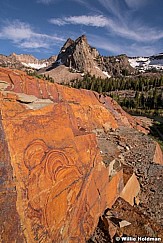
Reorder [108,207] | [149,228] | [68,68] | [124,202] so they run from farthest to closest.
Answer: [68,68], [124,202], [108,207], [149,228]

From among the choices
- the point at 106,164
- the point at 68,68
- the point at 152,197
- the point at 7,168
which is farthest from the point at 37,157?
the point at 68,68

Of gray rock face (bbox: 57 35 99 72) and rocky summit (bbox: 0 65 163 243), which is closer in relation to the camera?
rocky summit (bbox: 0 65 163 243)

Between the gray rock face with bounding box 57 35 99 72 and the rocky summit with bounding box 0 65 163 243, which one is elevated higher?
the gray rock face with bounding box 57 35 99 72

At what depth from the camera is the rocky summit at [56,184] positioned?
373 cm

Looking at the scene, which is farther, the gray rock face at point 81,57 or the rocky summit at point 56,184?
the gray rock face at point 81,57

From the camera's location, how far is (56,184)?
4367 millimetres

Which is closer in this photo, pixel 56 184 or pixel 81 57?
pixel 56 184

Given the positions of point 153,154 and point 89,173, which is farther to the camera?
point 153,154

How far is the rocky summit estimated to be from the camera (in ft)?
12.2

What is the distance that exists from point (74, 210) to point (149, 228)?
7.14 feet

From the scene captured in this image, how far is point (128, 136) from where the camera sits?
43.1 feet

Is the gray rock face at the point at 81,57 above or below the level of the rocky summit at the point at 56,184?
above

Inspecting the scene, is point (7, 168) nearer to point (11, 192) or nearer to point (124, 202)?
point (11, 192)

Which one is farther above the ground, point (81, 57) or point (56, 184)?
point (81, 57)
